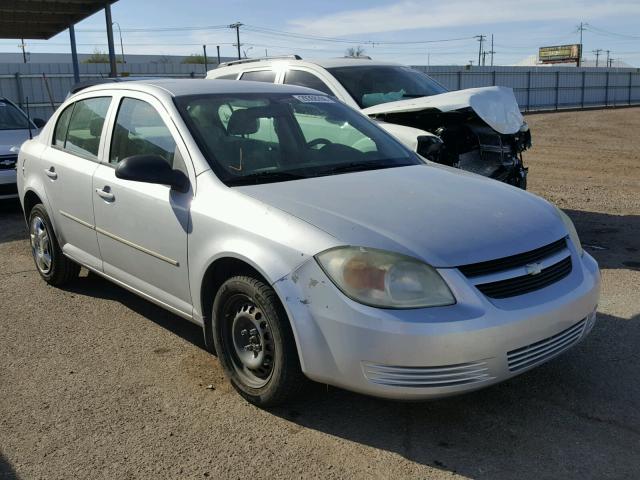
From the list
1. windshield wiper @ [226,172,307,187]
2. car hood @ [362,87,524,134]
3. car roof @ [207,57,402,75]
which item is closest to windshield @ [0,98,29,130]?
car roof @ [207,57,402,75]

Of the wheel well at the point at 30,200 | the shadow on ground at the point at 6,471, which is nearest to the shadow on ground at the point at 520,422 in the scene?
the shadow on ground at the point at 6,471

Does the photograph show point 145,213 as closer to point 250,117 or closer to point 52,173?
point 250,117

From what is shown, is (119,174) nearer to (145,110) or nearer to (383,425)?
(145,110)

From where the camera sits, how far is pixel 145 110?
4.31 meters

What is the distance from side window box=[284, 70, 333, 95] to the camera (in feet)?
23.9

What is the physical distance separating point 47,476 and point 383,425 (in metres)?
1.58

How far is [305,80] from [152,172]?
4.11 metres

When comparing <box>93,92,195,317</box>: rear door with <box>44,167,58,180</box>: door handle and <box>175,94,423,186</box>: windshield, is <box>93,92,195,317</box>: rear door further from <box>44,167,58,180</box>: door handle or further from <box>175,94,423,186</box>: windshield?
<box>44,167,58,180</box>: door handle

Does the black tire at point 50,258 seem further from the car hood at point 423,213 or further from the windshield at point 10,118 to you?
the windshield at point 10,118

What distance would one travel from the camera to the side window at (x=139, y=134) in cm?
406

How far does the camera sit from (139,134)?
434 cm

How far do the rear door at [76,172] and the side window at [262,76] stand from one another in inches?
117

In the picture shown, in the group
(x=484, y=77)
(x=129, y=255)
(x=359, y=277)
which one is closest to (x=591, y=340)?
(x=359, y=277)

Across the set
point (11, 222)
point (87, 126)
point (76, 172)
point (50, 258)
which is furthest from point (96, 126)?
point (11, 222)
